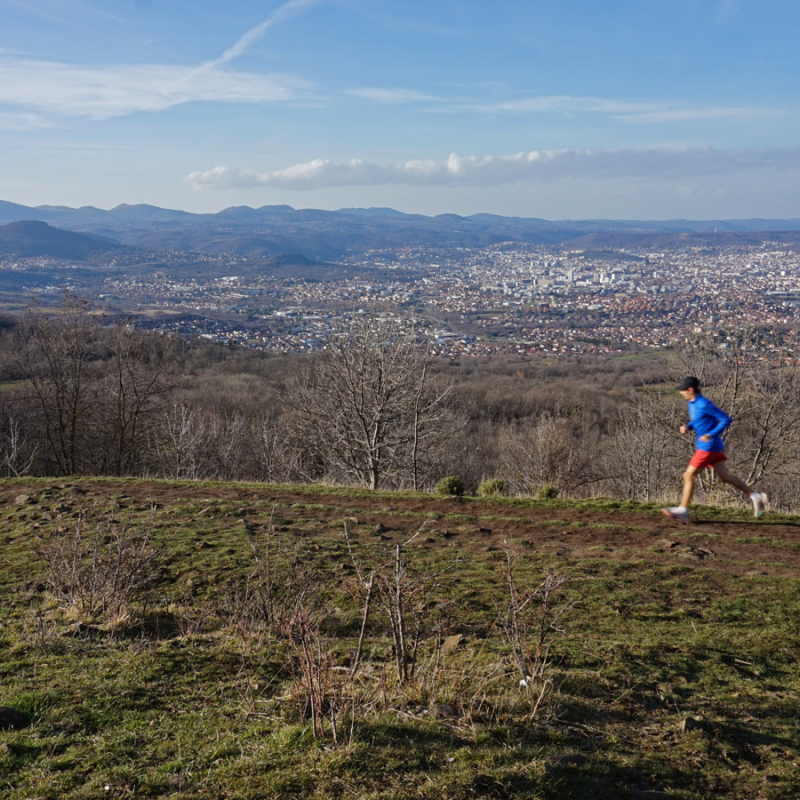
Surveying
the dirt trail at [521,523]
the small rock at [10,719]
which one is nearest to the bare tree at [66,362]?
the dirt trail at [521,523]

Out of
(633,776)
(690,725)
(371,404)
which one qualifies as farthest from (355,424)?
(633,776)

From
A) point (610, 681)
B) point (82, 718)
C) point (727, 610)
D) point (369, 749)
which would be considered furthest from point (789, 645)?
point (82, 718)

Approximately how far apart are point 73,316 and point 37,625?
21368 millimetres

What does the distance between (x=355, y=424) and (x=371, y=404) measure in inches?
43.9

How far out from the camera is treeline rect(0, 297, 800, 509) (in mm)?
20969

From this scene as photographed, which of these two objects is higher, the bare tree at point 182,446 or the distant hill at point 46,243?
the distant hill at point 46,243

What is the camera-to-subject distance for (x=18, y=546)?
10.4m

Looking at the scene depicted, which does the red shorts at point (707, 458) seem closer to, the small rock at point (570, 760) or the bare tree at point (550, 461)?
the small rock at point (570, 760)

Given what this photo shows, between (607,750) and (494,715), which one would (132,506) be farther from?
(607,750)

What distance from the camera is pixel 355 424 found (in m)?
23.6

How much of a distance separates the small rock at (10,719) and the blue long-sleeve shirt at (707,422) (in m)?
7.76

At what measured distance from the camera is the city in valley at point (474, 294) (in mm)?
69625

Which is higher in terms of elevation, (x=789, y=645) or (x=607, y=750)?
(x=607, y=750)

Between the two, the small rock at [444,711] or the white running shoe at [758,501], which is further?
the white running shoe at [758,501]
